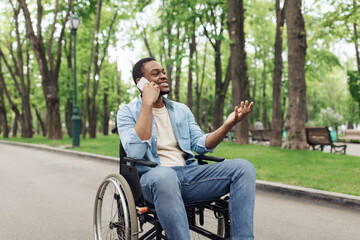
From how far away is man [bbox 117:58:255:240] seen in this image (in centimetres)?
237

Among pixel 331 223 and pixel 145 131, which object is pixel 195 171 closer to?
pixel 145 131

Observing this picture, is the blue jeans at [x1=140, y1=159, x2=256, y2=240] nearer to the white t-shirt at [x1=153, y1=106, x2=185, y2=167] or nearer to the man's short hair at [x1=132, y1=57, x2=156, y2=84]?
the white t-shirt at [x1=153, y1=106, x2=185, y2=167]

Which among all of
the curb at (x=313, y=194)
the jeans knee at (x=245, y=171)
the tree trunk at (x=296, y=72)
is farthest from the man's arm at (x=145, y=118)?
the tree trunk at (x=296, y=72)

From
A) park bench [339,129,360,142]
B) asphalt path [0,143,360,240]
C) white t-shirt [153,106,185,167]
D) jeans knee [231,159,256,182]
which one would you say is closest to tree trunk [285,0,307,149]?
park bench [339,129,360,142]

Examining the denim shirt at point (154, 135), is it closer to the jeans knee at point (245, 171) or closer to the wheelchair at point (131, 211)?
the wheelchair at point (131, 211)

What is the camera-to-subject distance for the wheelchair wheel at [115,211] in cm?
247

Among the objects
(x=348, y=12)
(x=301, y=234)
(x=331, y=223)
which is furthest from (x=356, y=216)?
(x=348, y=12)

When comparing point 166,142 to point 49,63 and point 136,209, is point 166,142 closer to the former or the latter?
point 136,209

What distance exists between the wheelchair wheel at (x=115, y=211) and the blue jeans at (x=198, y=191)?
15cm

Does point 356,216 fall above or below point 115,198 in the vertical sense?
below

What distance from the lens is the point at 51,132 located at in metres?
19.9

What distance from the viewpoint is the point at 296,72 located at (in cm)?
1109

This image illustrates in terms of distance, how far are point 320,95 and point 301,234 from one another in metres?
54.8

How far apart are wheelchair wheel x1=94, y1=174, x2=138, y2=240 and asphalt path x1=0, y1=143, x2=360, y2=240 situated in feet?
2.56
